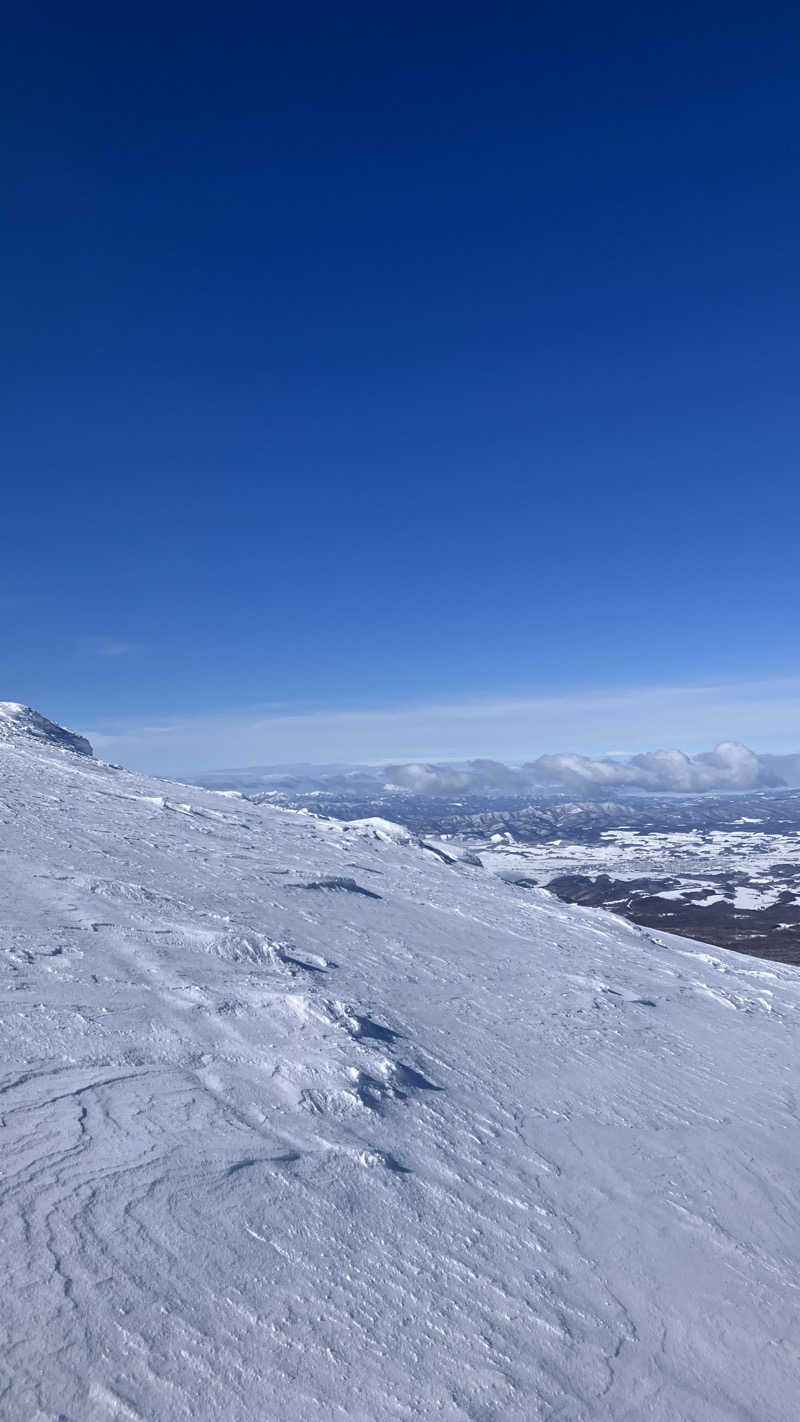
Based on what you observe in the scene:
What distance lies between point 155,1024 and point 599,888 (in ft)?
174

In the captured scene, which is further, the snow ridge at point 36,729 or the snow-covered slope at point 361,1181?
the snow ridge at point 36,729

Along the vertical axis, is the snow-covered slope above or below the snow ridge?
below

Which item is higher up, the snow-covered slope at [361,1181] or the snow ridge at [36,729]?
the snow ridge at [36,729]

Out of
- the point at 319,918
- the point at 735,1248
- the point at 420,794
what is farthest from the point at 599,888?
the point at 420,794

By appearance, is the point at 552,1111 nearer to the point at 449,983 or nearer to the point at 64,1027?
the point at 449,983

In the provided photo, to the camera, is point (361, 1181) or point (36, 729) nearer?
point (361, 1181)

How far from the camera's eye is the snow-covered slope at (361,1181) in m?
3.26

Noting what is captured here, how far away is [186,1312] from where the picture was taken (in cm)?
330

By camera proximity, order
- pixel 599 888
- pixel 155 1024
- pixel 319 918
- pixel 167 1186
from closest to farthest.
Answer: pixel 167 1186, pixel 155 1024, pixel 319 918, pixel 599 888

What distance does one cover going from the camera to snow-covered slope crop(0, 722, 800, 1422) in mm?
3260

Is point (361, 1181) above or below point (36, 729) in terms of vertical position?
below

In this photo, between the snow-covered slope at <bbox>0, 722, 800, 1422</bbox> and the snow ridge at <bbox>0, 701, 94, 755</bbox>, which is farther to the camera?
the snow ridge at <bbox>0, 701, 94, 755</bbox>

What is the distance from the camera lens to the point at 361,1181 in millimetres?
4547

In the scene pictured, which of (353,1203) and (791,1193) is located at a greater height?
(353,1203)
